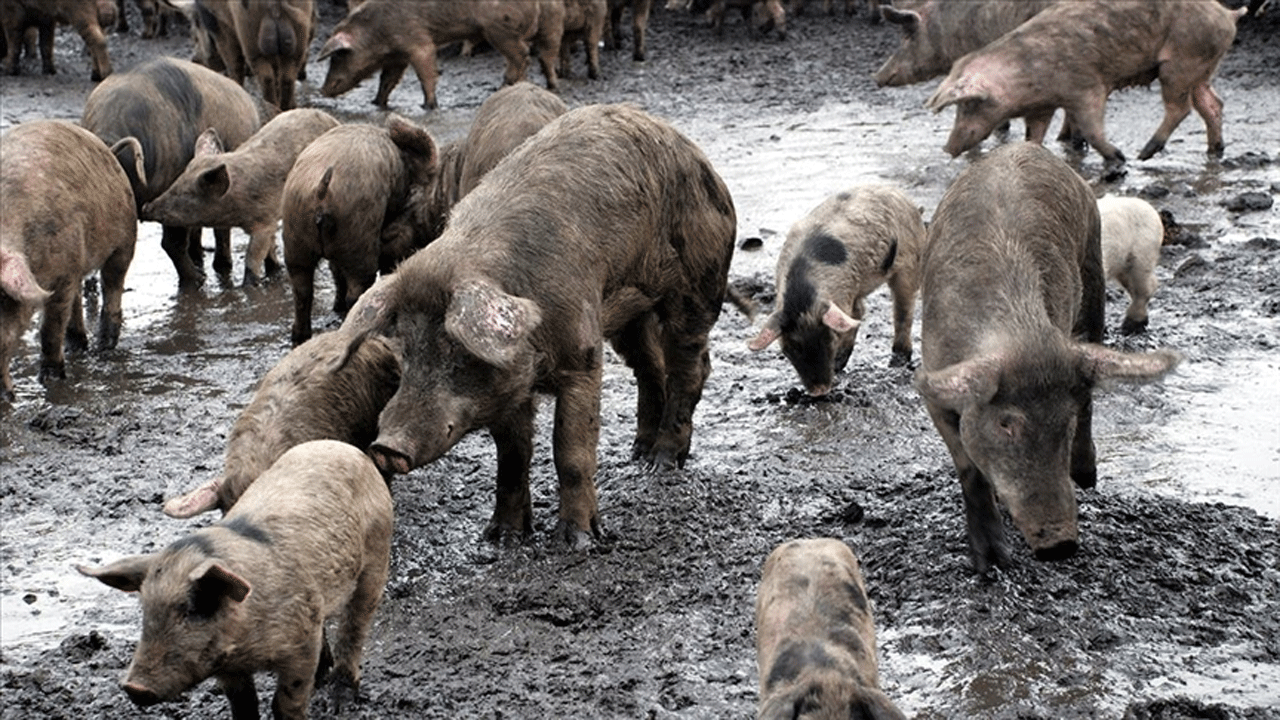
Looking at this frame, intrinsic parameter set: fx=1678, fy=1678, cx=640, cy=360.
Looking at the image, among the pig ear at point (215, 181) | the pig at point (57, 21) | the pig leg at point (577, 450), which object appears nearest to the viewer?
the pig leg at point (577, 450)

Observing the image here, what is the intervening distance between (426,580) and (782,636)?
2.01m

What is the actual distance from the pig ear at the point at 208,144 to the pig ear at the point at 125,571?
5.20 meters

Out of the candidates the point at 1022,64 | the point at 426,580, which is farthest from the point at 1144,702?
the point at 1022,64

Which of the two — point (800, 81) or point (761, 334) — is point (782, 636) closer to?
point (761, 334)

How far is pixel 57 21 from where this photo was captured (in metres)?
14.7

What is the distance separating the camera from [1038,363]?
16.7ft

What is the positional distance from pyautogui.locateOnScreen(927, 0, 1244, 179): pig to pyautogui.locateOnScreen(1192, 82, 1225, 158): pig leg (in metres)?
0.15

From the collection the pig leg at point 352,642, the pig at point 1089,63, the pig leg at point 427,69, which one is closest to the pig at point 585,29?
the pig leg at point 427,69

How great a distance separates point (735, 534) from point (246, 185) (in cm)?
398

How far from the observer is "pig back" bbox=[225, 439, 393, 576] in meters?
4.48

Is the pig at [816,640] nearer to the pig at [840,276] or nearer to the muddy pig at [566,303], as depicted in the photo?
the muddy pig at [566,303]

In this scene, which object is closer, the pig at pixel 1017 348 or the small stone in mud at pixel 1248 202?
the pig at pixel 1017 348

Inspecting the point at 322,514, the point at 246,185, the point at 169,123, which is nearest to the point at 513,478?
the point at 322,514

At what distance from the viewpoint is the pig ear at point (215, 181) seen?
8477mm
